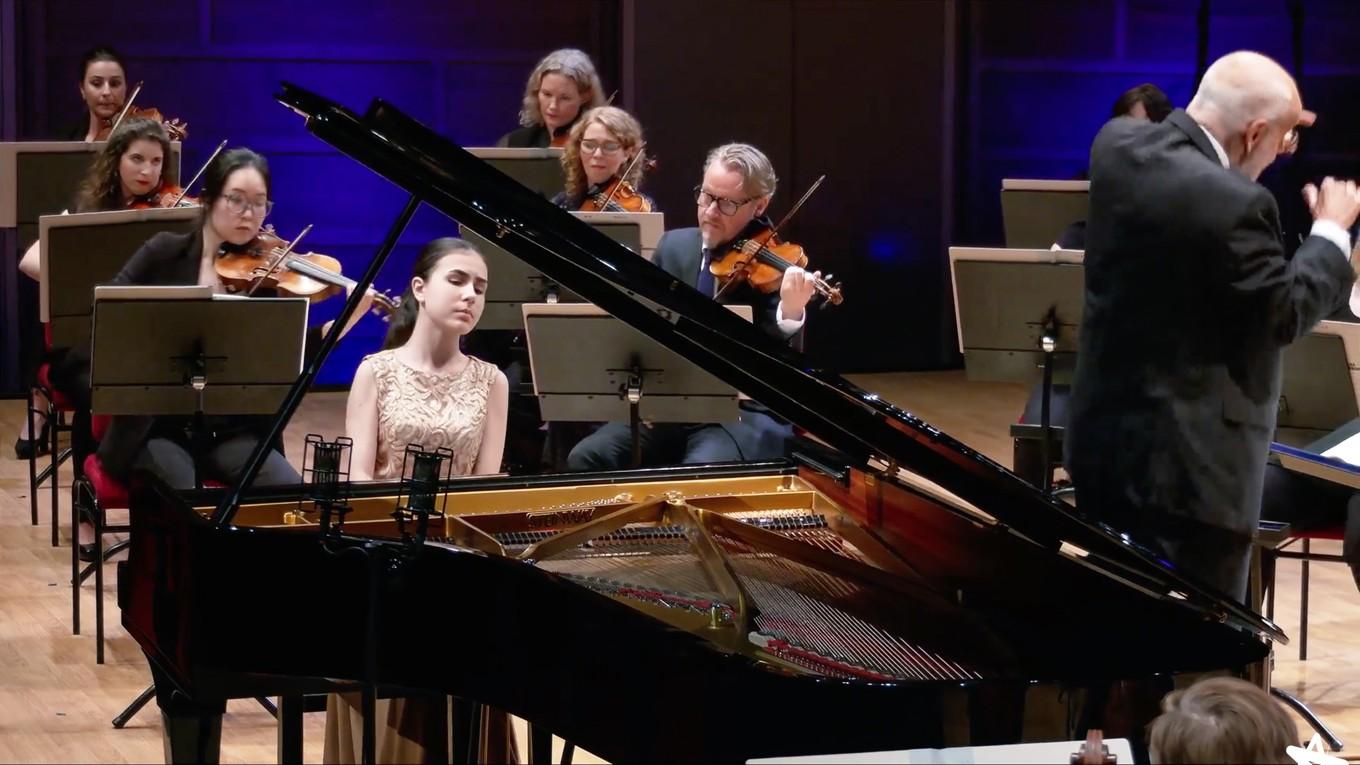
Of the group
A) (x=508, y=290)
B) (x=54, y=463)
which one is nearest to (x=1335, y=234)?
(x=508, y=290)

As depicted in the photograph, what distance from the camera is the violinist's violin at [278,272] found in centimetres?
522

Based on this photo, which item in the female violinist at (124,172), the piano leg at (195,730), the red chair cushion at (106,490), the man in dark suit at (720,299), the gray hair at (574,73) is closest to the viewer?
the piano leg at (195,730)

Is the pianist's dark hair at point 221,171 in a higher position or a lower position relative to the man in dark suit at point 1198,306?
higher

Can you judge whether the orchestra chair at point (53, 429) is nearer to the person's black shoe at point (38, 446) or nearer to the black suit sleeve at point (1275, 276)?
the person's black shoe at point (38, 446)

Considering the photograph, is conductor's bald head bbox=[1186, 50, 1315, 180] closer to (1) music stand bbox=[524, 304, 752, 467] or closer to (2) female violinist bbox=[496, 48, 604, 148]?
(1) music stand bbox=[524, 304, 752, 467]

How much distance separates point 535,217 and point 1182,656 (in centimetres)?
121

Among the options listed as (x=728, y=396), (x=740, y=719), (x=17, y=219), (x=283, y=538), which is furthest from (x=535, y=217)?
(x=17, y=219)

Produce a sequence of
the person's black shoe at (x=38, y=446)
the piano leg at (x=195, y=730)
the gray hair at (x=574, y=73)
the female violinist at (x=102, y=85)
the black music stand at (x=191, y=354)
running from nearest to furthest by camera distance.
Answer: the piano leg at (x=195, y=730)
the black music stand at (x=191, y=354)
the gray hair at (x=574, y=73)
the person's black shoe at (x=38, y=446)
the female violinist at (x=102, y=85)

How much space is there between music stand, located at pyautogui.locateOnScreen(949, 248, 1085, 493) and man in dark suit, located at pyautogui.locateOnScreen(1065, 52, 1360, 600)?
1.38 metres

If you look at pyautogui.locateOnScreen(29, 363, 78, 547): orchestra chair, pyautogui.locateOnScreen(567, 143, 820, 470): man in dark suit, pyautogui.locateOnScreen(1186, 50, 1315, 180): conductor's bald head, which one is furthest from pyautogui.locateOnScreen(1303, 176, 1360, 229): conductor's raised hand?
pyautogui.locateOnScreen(29, 363, 78, 547): orchestra chair

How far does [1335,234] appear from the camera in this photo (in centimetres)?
315

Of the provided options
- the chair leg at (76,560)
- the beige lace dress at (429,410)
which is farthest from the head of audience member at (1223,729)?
the chair leg at (76,560)

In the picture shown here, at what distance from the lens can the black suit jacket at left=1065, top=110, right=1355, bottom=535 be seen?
123 inches

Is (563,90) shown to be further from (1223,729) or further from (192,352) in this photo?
(1223,729)
